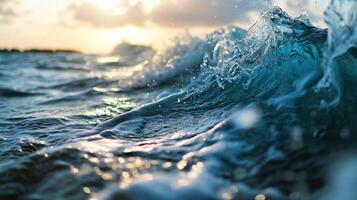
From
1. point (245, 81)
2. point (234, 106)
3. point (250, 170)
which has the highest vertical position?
point (245, 81)

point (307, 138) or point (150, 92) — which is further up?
point (150, 92)

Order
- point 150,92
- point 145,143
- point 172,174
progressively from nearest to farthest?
point 172,174, point 145,143, point 150,92

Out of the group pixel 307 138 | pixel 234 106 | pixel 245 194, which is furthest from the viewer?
pixel 234 106

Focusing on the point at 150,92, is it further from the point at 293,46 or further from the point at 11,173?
the point at 11,173

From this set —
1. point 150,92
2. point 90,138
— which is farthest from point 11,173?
point 150,92

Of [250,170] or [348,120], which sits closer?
[250,170]

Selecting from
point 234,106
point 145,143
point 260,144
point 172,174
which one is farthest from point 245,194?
point 234,106
